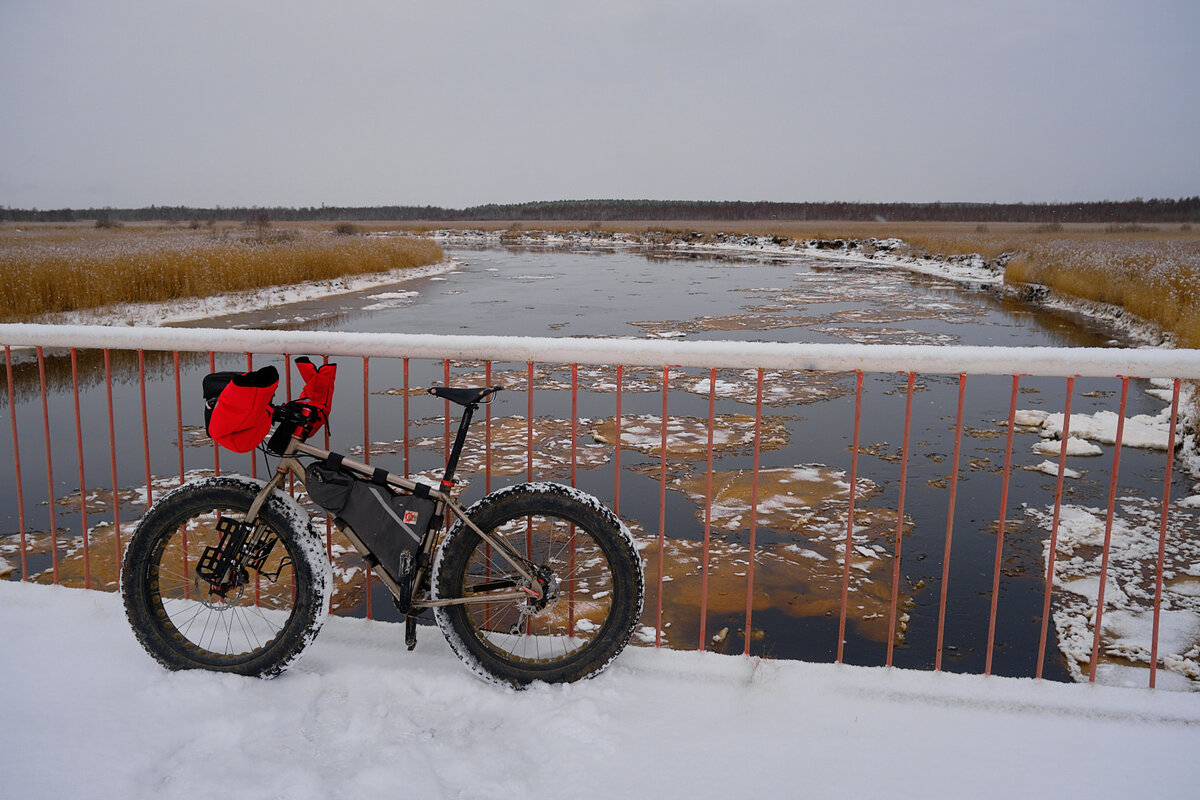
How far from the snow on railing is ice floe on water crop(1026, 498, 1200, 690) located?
3 centimetres

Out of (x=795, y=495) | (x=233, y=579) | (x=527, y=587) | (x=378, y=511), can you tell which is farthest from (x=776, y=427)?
(x=233, y=579)

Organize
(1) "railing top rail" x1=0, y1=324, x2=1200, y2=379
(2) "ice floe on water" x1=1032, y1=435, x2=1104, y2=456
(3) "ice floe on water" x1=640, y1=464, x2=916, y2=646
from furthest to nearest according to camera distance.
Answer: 1. (2) "ice floe on water" x1=1032, y1=435, x2=1104, y2=456
2. (3) "ice floe on water" x1=640, y1=464, x2=916, y2=646
3. (1) "railing top rail" x1=0, y1=324, x2=1200, y2=379

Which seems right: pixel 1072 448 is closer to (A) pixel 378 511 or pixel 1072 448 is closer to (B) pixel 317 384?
(A) pixel 378 511

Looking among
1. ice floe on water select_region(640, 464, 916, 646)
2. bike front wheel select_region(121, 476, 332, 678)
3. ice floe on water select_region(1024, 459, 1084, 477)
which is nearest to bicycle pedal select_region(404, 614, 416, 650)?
bike front wheel select_region(121, 476, 332, 678)

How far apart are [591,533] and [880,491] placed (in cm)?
596

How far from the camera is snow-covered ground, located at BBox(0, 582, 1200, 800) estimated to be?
2986 millimetres

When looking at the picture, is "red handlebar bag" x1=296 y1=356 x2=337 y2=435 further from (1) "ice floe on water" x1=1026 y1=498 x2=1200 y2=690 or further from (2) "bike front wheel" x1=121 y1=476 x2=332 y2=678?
(1) "ice floe on water" x1=1026 y1=498 x2=1200 y2=690

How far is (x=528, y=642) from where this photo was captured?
3.85 meters

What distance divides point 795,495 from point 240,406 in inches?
246

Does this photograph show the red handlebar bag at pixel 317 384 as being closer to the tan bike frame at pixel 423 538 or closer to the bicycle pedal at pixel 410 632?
the tan bike frame at pixel 423 538

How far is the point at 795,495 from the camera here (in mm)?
8633

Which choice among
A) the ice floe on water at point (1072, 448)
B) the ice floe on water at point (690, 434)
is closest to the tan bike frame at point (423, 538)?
the ice floe on water at point (690, 434)

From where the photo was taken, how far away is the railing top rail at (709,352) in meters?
3.48

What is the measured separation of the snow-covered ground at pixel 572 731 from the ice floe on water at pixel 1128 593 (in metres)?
1.87
